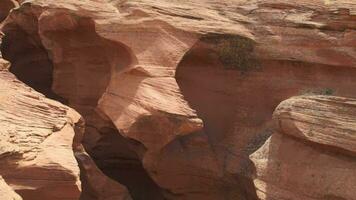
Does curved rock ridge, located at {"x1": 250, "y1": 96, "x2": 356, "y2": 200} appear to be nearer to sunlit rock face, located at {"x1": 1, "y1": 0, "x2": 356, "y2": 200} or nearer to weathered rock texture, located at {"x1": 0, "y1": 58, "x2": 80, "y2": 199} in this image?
sunlit rock face, located at {"x1": 1, "y1": 0, "x2": 356, "y2": 200}

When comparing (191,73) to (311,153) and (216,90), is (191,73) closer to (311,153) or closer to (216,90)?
(216,90)

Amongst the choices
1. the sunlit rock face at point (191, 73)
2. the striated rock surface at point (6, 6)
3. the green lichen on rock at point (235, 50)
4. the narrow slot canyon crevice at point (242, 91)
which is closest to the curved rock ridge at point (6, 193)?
the sunlit rock face at point (191, 73)

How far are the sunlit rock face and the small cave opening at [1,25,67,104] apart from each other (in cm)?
160

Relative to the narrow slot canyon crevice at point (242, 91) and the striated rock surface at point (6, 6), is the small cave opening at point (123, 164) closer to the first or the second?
A: the narrow slot canyon crevice at point (242, 91)

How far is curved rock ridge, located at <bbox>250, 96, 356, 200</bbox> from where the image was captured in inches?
387

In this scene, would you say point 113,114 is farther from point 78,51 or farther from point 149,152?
point 78,51

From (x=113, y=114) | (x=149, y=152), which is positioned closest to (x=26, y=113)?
(x=113, y=114)

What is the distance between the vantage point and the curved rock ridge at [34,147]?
8484 mm

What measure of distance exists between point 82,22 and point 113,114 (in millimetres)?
2577

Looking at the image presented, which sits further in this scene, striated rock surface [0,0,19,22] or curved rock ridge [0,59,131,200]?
striated rock surface [0,0,19,22]

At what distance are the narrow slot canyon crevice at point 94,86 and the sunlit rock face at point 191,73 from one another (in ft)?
0.09

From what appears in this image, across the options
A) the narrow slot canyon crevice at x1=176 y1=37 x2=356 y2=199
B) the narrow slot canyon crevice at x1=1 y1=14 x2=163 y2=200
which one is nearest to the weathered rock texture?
the narrow slot canyon crevice at x1=1 y1=14 x2=163 y2=200

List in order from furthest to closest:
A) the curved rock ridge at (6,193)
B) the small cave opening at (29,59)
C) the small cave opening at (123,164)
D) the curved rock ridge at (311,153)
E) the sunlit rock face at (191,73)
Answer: the small cave opening at (29,59)
the small cave opening at (123,164)
the sunlit rock face at (191,73)
the curved rock ridge at (311,153)
the curved rock ridge at (6,193)

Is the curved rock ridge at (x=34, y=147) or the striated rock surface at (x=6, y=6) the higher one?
the striated rock surface at (x=6, y=6)
